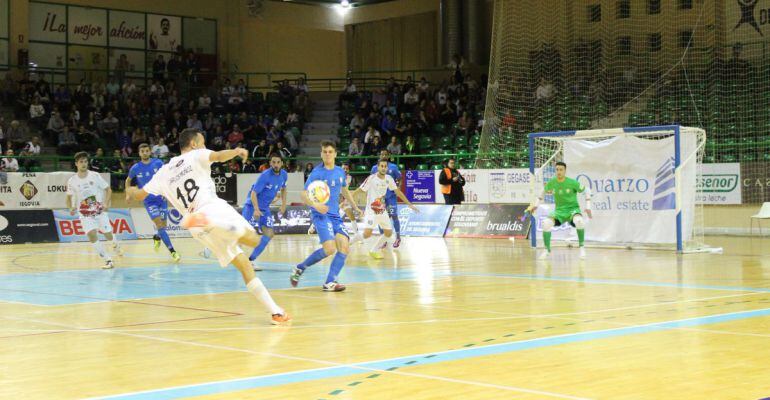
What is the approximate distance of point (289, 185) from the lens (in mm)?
32719

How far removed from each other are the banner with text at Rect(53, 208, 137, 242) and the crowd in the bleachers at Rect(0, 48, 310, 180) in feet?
11.2

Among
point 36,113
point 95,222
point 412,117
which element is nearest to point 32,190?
point 36,113

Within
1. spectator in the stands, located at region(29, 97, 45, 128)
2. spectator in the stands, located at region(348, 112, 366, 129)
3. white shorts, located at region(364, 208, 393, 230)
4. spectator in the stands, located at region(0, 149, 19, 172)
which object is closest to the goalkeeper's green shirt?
white shorts, located at region(364, 208, 393, 230)

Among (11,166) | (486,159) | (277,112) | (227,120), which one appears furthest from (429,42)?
(11,166)

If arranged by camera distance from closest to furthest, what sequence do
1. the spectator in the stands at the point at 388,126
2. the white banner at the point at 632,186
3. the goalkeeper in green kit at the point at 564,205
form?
the goalkeeper in green kit at the point at 564,205 < the white banner at the point at 632,186 < the spectator in the stands at the point at 388,126

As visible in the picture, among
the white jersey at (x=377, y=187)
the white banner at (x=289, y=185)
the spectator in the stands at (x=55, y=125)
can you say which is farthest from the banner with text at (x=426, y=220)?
the spectator in the stands at (x=55, y=125)

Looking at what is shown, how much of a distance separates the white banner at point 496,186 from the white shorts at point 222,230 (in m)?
19.3

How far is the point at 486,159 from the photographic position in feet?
101

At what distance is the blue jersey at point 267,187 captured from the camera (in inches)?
675

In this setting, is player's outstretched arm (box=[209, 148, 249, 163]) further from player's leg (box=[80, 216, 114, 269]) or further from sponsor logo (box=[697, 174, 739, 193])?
sponsor logo (box=[697, 174, 739, 193])

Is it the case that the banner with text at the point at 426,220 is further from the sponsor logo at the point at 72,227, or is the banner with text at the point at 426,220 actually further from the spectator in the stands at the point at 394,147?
the sponsor logo at the point at 72,227

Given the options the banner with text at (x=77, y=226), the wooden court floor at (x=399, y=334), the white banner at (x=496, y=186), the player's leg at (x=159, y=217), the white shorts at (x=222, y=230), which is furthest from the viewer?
the white banner at (x=496, y=186)

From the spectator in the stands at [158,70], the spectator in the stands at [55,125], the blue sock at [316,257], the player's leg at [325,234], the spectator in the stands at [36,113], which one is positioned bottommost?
the blue sock at [316,257]

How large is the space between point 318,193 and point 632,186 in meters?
11.8
